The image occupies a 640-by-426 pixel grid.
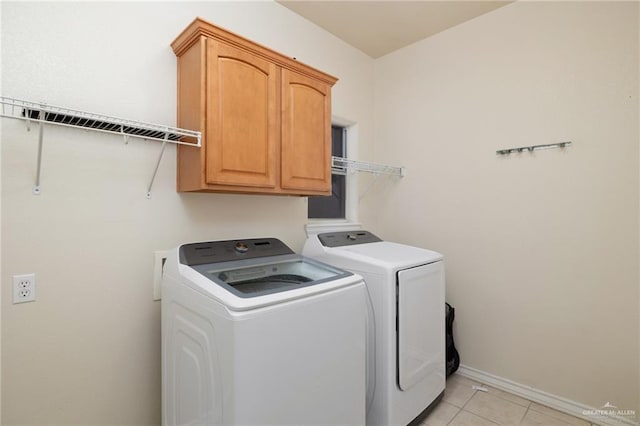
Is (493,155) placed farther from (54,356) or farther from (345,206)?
(54,356)

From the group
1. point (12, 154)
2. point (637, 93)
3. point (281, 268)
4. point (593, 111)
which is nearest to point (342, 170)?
point (281, 268)

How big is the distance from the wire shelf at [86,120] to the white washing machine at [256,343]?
0.57 metres

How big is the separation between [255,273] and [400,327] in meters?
0.85

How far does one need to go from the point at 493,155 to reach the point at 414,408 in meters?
1.82

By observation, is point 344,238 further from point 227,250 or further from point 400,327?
point 227,250

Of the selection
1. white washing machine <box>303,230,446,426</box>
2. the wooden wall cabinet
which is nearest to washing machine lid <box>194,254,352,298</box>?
white washing machine <box>303,230,446,426</box>

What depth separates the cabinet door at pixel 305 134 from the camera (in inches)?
72.5

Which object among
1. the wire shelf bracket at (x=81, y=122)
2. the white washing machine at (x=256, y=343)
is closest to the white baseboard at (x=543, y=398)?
the white washing machine at (x=256, y=343)

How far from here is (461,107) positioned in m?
2.52

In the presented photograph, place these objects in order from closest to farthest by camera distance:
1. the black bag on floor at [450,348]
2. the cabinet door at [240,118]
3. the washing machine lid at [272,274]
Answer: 1. the washing machine lid at [272,274]
2. the cabinet door at [240,118]
3. the black bag on floor at [450,348]

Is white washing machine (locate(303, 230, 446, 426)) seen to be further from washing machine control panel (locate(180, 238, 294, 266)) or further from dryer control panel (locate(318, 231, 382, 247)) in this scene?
washing machine control panel (locate(180, 238, 294, 266))

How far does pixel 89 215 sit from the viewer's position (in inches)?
57.0

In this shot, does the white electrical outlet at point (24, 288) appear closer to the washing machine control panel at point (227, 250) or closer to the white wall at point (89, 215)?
the white wall at point (89, 215)

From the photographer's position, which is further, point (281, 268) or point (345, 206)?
point (345, 206)
